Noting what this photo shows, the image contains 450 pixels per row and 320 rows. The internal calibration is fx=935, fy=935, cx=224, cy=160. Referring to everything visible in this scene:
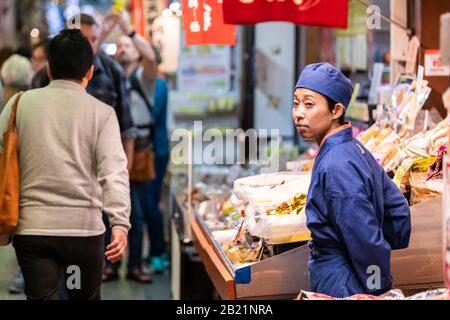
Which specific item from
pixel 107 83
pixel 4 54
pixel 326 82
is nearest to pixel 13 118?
pixel 326 82

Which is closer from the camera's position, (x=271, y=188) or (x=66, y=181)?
(x=66, y=181)

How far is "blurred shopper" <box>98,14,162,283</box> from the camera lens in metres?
9.20

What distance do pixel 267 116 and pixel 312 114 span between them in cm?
740

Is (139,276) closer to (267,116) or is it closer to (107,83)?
(107,83)

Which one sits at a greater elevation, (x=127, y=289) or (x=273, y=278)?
(x=273, y=278)

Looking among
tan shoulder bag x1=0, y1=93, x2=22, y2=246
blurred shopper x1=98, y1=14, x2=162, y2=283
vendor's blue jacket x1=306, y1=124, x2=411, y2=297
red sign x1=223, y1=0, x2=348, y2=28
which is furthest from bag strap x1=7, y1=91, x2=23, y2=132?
blurred shopper x1=98, y1=14, x2=162, y2=283

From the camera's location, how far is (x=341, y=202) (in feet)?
14.3

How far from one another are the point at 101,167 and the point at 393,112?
236 cm

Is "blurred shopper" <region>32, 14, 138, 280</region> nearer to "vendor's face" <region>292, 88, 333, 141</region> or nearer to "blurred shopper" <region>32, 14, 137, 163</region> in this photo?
"blurred shopper" <region>32, 14, 137, 163</region>

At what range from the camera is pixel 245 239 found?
6035 mm

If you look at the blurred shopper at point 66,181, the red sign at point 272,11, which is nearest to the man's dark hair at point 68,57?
the blurred shopper at point 66,181

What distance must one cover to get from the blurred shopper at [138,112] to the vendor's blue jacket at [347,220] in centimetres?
471

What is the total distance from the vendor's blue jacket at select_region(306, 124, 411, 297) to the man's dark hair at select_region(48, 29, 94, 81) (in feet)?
5.50
